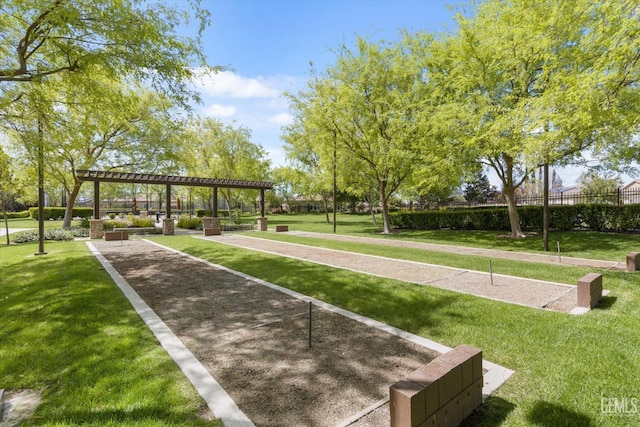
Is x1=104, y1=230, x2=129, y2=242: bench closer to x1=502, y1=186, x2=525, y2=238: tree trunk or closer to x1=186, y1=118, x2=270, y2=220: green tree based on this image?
x1=186, y1=118, x2=270, y2=220: green tree

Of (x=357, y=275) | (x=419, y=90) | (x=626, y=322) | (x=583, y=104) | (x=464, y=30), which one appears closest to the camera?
(x=626, y=322)

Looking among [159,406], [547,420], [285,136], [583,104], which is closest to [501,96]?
[583,104]

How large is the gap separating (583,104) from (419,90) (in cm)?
1231

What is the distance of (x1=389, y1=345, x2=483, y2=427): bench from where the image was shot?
232cm

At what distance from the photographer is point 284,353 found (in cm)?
401

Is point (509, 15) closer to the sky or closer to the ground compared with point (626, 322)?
closer to the sky

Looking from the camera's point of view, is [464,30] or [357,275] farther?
[464,30]

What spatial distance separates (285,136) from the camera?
3189 centimetres

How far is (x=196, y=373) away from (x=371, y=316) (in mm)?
2806

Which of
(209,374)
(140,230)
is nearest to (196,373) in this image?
(209,374)

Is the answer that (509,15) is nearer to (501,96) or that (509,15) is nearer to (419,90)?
(501,96)

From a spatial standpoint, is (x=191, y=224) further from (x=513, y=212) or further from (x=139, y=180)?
(x=513, y=212)

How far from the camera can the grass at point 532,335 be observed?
293 cm

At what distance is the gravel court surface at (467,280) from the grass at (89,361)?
540 cm
